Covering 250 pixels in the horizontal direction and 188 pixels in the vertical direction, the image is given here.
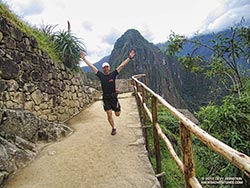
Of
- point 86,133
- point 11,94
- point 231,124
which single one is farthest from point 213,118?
point 11,94

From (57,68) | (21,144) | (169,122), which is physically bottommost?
(169,122)

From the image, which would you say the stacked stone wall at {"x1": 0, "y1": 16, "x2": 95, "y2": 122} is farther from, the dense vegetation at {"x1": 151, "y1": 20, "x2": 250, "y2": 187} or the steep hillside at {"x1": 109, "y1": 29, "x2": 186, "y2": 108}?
the steep hillside at {"x1": 109, "y1": 29, "x2": 186, "y2": 108}

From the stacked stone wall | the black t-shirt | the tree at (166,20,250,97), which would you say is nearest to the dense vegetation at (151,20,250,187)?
the tree at (166,20,250,97)

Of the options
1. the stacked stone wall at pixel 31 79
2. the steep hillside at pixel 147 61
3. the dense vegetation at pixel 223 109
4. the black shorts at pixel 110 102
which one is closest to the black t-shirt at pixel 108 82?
the black shorts at pixel 110 102

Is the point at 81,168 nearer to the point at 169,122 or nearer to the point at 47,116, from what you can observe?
the point at 47,116

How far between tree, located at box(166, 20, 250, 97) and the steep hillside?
65578 millimetres

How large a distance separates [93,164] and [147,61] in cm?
8368

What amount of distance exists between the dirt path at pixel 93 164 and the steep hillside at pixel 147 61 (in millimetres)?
68465

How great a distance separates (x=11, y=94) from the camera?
403 cm

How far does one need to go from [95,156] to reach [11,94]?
6.07 feet

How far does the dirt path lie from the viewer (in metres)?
2.72

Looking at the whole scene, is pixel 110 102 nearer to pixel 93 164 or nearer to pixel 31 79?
pixel 93 164

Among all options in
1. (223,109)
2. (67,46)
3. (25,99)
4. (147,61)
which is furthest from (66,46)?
(147,61)

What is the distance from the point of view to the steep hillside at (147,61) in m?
77.5
